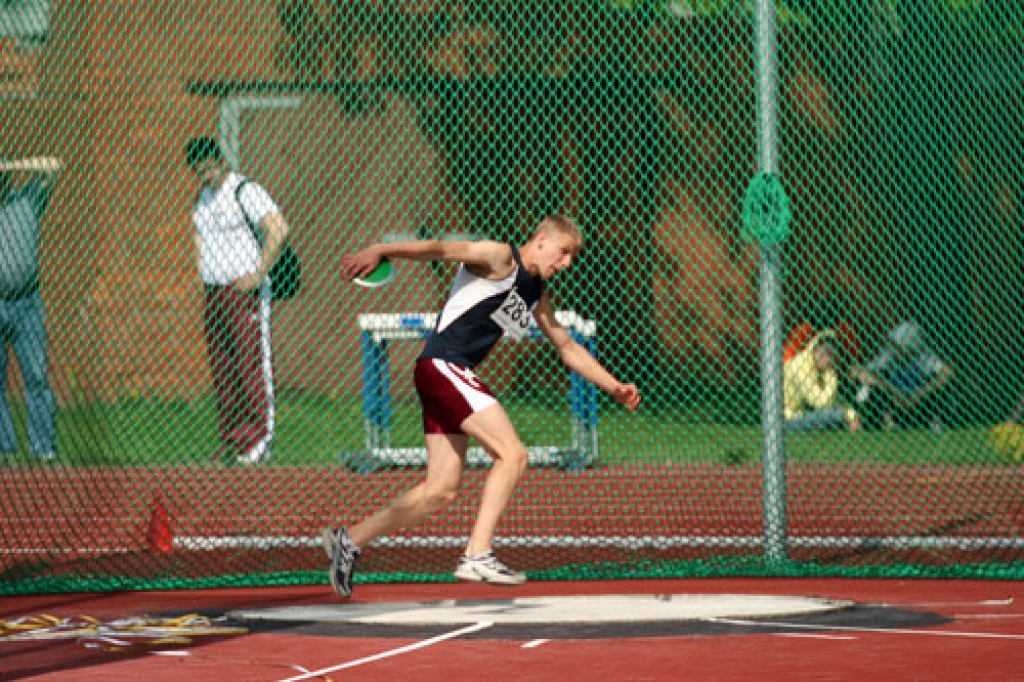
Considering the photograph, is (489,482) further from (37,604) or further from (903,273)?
(903,273)

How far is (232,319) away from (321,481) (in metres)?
1.36

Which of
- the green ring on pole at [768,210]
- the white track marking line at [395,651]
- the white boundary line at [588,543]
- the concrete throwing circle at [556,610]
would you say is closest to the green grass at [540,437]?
the white boundary line at [588,543]

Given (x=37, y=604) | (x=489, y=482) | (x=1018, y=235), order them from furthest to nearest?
(x=1018, y=235) → (x=37, y=604) → (x=489, y=482)

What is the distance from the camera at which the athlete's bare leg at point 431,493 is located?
7676mm

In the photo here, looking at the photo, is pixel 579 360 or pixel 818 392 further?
pixel 818 392

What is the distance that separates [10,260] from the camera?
12203 mm

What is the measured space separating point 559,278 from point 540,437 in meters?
1.67

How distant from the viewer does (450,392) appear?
24.8 feet

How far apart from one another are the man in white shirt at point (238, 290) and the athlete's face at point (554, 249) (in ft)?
14.3

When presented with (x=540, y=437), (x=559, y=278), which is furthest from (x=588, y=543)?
(x=559, y=278)

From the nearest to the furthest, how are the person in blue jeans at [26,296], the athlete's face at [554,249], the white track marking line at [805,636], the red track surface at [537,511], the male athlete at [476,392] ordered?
the white track marking line at [805,636] → the male athlete at [476,392] → the athlete's face at [554,249] → the red track surface at [537,511] → the person in blue jeans at [26,296]

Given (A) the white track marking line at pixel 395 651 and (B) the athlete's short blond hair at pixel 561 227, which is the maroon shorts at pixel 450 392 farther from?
(A) the white track marking line at pixel 395 651

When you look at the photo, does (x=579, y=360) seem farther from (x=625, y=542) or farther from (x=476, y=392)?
(x=625, y=542)

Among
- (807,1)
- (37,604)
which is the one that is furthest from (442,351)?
(807,1)
